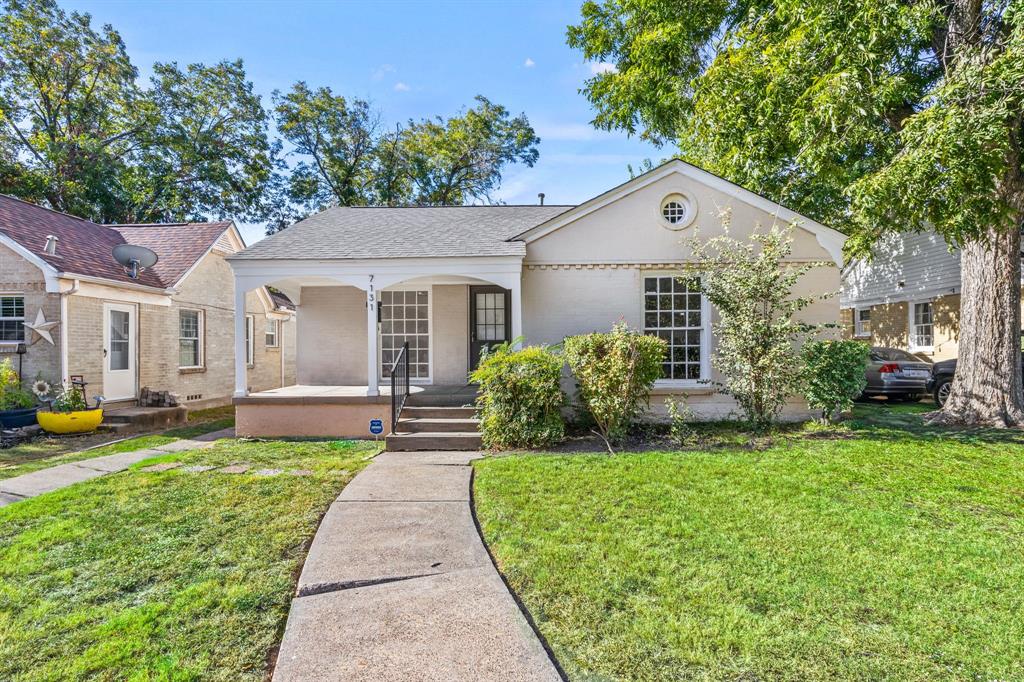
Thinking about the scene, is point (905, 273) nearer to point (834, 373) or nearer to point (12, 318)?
point (834, 373)

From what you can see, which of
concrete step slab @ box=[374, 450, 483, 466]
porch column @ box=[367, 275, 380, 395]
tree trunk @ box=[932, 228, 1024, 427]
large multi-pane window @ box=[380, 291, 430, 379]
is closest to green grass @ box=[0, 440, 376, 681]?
concrete step slab @ box=[374, 450, 483, 466]

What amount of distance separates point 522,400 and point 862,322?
17329 mm

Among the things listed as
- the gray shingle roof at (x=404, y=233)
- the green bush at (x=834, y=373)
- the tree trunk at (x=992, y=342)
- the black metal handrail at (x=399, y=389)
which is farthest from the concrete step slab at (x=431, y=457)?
the tree trunk at (x=992, y=342)

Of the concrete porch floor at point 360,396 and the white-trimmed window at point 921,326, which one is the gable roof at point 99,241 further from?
the white-trimmed window at point 921,326

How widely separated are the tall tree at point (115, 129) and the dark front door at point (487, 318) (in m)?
18.8

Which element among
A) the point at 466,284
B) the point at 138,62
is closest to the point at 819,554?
the point at 466,284

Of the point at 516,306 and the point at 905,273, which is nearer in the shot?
the point at 516,306

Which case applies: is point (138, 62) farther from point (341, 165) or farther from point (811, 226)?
point (811, 226)

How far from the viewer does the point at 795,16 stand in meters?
8.07

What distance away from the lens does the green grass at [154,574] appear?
2.42 metres

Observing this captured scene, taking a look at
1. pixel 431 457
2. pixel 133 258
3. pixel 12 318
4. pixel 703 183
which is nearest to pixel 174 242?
pixel 133 258

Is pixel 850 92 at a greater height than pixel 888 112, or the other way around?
pixel 888 112

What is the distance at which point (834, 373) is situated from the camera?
7289 mm

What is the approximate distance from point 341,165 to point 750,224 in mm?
22695
